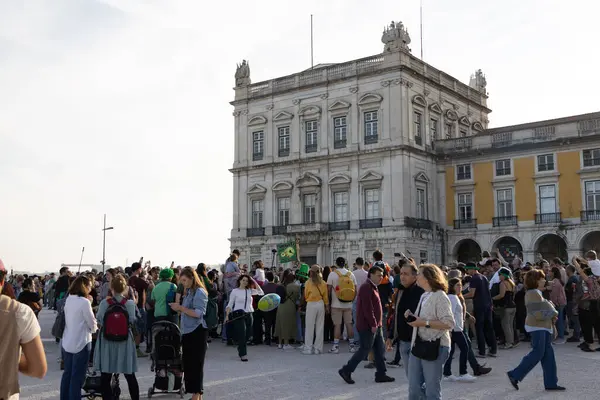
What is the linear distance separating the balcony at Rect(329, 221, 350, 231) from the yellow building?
5.94 metres

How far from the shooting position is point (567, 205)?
37.7m

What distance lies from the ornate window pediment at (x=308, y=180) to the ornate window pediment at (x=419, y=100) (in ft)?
24.3

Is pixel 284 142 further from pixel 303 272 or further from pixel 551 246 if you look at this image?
pixel 303 272

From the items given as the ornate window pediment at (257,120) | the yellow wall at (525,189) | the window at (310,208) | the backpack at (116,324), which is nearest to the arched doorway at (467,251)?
the yellow wall at (525,189)

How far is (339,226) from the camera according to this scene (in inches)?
1636

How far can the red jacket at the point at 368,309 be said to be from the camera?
10.7m

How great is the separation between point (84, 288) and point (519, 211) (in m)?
34.5

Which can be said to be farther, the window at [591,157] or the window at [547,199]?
the window at [547,199]

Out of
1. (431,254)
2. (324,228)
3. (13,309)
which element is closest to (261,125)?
(324,228)

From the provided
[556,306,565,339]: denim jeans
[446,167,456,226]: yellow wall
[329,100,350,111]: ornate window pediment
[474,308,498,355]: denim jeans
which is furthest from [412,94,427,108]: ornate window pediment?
[474,308,498,355]: denim jeans

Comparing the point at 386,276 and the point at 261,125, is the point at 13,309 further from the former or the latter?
the point at 261,125

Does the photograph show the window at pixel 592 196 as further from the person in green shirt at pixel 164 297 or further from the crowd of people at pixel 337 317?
the person in green shirt at pixel 164 297

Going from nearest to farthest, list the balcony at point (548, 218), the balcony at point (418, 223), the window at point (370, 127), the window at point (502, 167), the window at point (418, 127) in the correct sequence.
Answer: the balcony at point (548, 218) → the balcony at point (418, 223) → the window at point (502, 167) → the window at point (370, 127) → the window at point (418, 127)

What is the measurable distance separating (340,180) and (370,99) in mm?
5090
